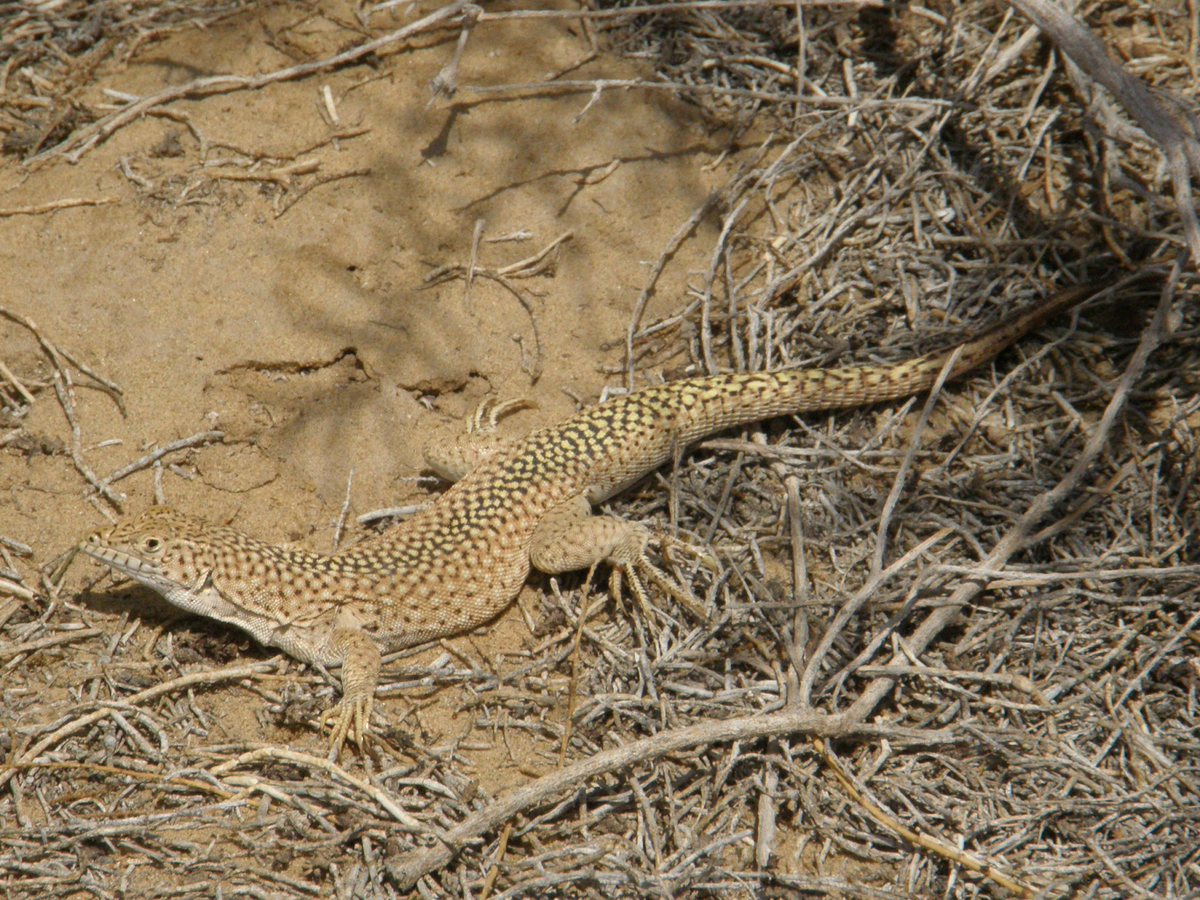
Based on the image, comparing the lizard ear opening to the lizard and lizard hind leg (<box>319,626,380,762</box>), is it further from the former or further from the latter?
lizard hind leg (<box>319,626,380,762</box>)

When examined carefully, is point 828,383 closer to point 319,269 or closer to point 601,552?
point 601,552

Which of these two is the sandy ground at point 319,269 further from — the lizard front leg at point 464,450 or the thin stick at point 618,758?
the thin stick at point 618,758

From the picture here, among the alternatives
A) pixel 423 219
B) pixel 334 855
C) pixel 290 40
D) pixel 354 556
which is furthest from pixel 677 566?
pixel 290 40

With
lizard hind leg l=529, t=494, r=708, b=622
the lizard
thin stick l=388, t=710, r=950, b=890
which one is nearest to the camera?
thin stick l=388, t=710, r=950, b=890

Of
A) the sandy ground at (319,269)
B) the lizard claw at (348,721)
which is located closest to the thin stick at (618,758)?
the lizard claw at (348,721)

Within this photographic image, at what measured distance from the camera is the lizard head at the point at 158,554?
3.71 meters

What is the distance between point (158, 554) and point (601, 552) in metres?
1.91

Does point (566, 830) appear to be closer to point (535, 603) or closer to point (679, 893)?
point (679, 893)

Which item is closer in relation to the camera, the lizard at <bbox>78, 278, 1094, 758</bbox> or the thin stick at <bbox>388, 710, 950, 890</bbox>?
the thin stick at <bbox>388, 710, 950, 890</bbox>

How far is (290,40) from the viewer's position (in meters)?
5.41

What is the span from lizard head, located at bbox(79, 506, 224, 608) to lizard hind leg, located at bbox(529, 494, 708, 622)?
1466 mm

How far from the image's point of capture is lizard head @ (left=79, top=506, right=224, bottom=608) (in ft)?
12.2

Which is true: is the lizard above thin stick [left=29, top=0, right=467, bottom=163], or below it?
below

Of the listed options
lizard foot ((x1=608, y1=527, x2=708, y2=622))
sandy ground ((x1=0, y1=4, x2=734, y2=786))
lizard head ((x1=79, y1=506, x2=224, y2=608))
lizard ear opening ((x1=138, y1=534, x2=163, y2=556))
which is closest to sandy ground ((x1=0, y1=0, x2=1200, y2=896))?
sandy ground ((x1=0, y1=4, x2=734, y2=786))
